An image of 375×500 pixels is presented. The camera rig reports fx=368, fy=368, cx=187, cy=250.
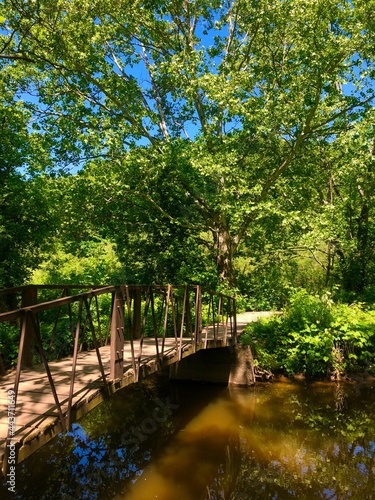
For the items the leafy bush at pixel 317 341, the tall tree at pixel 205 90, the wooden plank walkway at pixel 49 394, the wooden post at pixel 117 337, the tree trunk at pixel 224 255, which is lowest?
the leafy bush at pixel 317 341

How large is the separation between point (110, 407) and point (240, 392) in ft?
11.0

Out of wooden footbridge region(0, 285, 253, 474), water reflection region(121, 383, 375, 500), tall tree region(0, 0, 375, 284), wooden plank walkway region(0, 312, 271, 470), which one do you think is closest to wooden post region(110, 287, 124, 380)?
wooden footbridge region(0, 285, 253, 474)

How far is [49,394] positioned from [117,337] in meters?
1.07

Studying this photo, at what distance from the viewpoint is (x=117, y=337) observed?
5.00 meters

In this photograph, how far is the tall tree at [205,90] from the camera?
31.8 ft

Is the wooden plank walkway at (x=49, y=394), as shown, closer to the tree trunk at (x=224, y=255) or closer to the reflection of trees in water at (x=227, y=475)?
the reflection of trees in water at (x=227, y=475)

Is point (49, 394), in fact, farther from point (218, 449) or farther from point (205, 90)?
point (205, 90)

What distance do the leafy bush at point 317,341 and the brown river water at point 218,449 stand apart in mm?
675

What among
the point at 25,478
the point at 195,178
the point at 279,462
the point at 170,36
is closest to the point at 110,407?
the point at 25,478

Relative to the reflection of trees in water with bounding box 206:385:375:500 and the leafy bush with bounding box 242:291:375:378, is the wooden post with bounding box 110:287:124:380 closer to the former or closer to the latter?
the reflection of trees in water with bounding box 206:385:375:500

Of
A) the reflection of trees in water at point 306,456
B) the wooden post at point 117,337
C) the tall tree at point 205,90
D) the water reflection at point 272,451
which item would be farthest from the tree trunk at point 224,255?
the wooden post at point 117,337

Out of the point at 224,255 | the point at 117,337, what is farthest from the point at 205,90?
the point at 117,337

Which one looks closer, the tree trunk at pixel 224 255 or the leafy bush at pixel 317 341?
the leafy bush at pixel 317 341

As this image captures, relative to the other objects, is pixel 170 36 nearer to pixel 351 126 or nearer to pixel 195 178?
pixel 195 178
